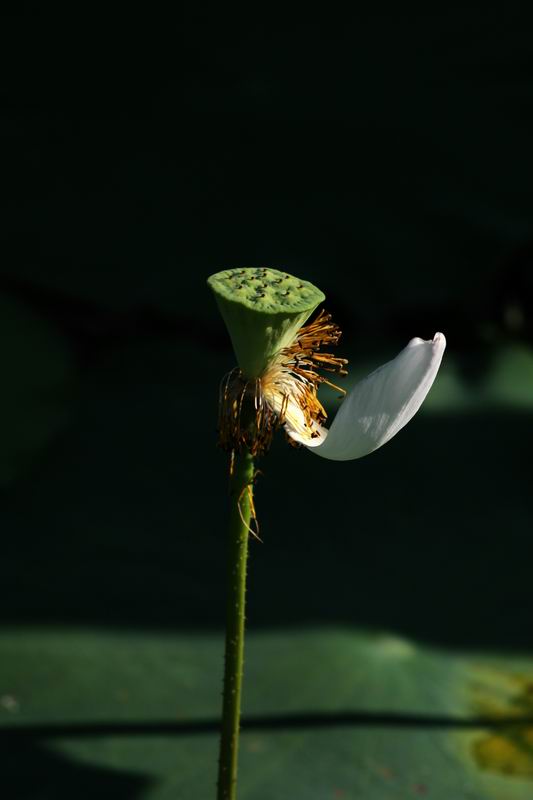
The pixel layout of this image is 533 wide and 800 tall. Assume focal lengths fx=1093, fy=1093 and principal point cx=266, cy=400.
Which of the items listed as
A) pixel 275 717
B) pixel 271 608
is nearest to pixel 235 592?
pixel 275 717

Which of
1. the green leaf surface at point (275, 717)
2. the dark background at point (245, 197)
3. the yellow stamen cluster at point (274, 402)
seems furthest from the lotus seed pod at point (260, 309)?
the dark background at point (245, 197)

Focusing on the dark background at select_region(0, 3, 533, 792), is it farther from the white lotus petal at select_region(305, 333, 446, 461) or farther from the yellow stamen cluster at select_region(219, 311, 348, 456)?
the white lotus petal at select_region(305, 333, 446, 461)

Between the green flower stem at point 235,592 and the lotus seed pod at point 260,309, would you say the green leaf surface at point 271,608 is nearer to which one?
the green flower stem at point 235,592

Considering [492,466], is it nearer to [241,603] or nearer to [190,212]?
[190,212]

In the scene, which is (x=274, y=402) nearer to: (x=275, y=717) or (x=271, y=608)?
(x=275, y=717)

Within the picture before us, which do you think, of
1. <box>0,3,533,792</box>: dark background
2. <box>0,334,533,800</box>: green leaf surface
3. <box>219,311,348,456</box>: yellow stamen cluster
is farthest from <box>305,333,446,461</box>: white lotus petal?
<box>0,3,533,792</box>: dark background

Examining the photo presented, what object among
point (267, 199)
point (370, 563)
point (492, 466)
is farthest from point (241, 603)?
point (267, 199)
